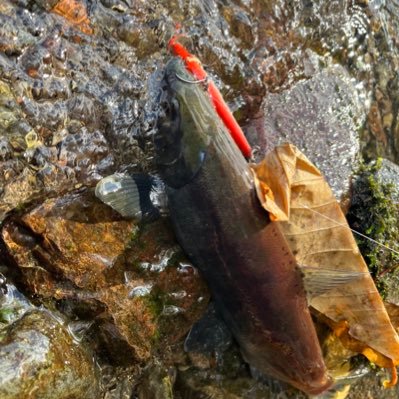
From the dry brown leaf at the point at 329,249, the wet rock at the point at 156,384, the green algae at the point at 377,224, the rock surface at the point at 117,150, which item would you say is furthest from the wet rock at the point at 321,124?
the wet rock at the point at 156,384

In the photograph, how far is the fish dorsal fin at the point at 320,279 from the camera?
4.50m

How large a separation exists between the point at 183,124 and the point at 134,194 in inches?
26.4

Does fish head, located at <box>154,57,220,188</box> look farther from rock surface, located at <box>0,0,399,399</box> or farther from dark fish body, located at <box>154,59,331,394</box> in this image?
rock surface, located at <box>0,0,399,399</box>

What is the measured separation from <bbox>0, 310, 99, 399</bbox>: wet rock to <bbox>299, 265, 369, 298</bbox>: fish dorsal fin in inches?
71.2

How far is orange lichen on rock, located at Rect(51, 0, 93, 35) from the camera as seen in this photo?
178 inches

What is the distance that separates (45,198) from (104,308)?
0.96 m

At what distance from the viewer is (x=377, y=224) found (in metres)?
5.25

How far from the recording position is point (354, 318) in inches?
192

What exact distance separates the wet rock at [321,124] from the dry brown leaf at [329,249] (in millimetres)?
698

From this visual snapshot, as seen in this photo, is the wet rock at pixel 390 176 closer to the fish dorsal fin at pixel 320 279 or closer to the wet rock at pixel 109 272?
the fish dorsal fin at pixel 320 279

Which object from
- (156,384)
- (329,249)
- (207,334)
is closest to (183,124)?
(329,249)

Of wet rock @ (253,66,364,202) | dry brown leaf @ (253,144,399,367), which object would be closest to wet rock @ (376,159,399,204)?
wet rock @ (253,66,364,202)


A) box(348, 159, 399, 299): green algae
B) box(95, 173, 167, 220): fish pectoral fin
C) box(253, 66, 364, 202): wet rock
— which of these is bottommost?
box(348, 159, 399, 299): green algae

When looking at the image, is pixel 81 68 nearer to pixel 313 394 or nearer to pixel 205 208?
pixel 205 208
